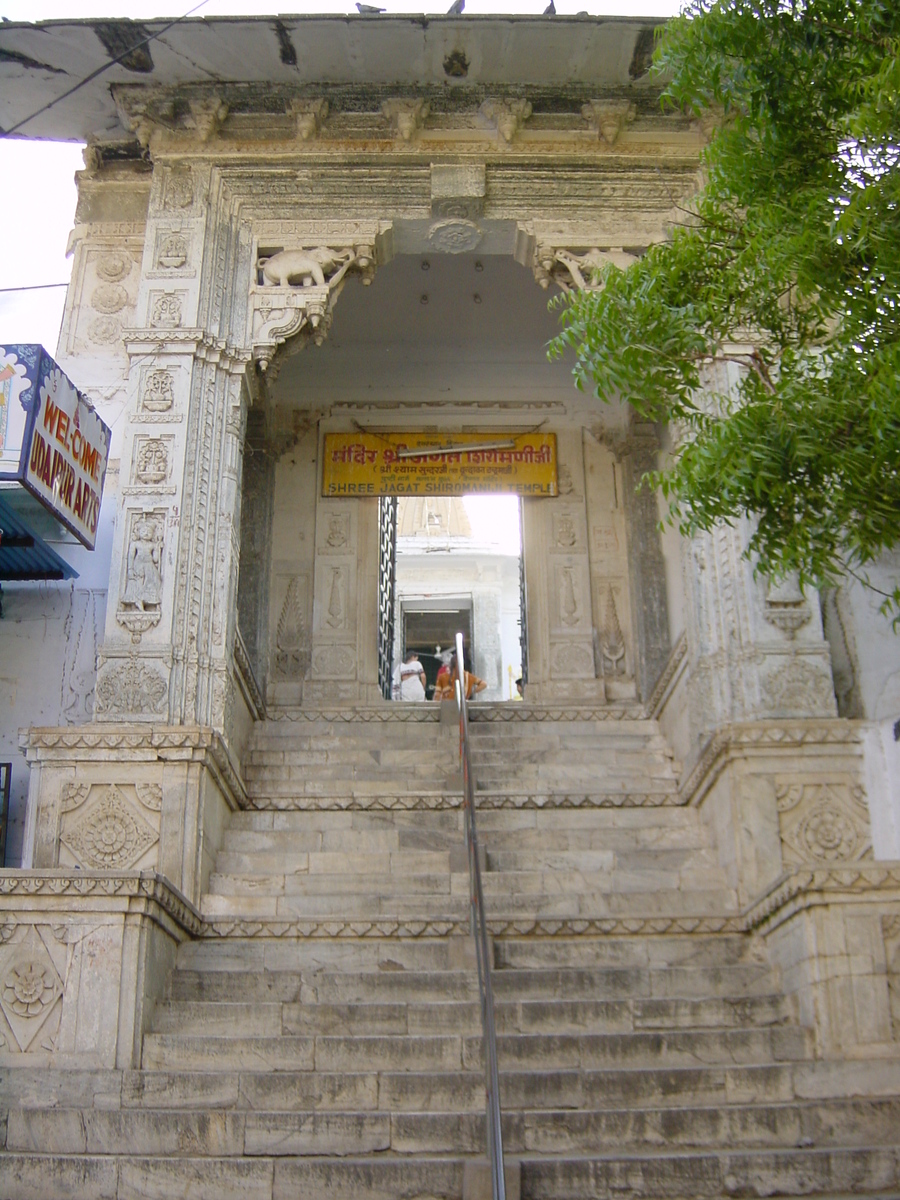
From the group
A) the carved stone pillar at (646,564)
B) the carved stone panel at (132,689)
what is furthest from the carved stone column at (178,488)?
the carved stone pillar at (646,564)

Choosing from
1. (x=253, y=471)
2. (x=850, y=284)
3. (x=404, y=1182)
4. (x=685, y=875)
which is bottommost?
(x=404, y=1182)

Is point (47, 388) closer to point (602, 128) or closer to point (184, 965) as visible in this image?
point (184, 965)

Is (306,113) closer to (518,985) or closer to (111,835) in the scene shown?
(111,835)

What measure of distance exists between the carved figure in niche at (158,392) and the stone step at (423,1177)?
5.35m

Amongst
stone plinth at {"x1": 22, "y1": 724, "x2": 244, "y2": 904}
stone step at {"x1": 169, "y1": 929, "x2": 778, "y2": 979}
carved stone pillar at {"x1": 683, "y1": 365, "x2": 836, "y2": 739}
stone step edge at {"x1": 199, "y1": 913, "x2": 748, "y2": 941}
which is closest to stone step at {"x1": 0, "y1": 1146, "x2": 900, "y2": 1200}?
stone step at {"x1": 169, "y1": 929, "x2": 778, "y2": 979}

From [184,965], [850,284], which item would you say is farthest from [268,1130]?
[850,284]

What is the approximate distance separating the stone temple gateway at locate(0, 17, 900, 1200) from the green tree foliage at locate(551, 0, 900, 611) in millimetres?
1107

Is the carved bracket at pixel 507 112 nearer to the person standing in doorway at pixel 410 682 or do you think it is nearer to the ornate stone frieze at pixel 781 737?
the ornate stone frieze at pixel 781 737

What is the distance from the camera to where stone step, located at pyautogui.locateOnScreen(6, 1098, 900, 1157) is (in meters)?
5.53

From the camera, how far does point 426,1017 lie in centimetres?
647

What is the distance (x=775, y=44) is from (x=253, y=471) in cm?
768

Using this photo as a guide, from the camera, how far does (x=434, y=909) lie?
7848mm

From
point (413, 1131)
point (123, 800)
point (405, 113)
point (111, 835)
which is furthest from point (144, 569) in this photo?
point (413, 1131)

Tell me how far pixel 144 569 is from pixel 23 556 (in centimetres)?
82
